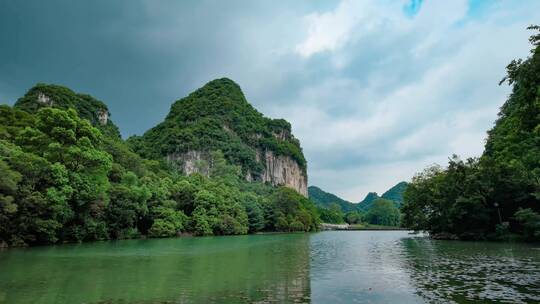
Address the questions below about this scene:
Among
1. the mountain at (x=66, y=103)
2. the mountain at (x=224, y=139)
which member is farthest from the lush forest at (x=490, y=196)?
the mountain at (x=224, y=139)

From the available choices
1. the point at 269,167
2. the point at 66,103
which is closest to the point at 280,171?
the point at 269,167

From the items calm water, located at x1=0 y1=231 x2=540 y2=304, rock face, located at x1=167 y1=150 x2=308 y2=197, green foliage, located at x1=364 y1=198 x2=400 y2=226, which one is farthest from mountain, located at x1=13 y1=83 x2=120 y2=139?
green foliage, located at x1=364 y1=198 x2=400 y2=226

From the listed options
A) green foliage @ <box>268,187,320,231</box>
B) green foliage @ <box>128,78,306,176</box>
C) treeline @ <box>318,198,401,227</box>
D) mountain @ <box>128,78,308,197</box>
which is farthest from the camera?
treeline @ <box>318,198,401,227</box>

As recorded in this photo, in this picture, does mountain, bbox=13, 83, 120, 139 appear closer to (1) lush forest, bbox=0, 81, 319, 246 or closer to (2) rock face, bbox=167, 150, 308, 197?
(1) lush forest, bbox=0, 81, 319, 246

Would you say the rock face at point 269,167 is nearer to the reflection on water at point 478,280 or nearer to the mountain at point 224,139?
the mountain at point 224,139

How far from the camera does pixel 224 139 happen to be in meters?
148

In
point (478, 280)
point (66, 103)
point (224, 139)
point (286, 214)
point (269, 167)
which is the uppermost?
point (224, 139)

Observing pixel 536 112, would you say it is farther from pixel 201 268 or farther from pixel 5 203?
pixel 5 203

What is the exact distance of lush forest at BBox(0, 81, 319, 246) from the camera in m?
32.6

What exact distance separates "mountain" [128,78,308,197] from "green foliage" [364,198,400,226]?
37923mm

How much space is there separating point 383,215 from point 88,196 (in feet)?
489

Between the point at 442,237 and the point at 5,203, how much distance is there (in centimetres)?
4820

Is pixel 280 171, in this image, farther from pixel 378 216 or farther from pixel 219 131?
pixel 378 216

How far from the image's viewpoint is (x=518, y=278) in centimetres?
1588
